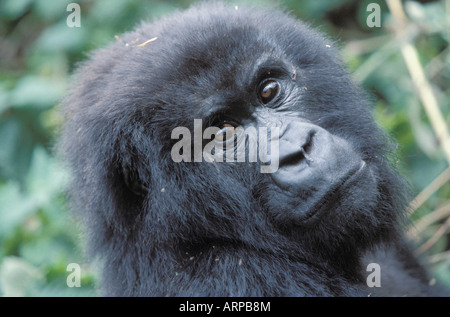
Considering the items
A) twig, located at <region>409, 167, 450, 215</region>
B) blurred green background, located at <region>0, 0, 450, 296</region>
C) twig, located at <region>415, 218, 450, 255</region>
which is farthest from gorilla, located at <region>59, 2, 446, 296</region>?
twig, located at <region>409, 167, 450, 215</region>

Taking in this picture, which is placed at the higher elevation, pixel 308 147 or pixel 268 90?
pixel 268 90

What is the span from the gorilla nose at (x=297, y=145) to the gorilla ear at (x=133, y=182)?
689 millimetres

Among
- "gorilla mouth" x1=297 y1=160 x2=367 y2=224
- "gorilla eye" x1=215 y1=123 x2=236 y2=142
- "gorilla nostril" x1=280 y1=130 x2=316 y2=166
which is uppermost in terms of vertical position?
"gorilla eye" x1=215 y1=123 x2=236 y2=142

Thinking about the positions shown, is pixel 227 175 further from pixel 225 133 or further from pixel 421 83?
pixel 421 83

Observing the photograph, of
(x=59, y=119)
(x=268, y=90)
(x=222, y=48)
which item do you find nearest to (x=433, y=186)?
(x=268, y=90)

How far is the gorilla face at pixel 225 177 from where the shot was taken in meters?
2.44

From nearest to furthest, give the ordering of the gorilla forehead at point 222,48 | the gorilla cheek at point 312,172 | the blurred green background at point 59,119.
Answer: the gorilla cheek at point 312,172 < the gorilla forehead at point 222,48 < the blurred green background at point 59,119

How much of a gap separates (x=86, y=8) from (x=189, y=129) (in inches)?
168

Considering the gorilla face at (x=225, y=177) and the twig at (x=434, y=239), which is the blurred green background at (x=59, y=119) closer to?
the twig at (x=434, y=239)

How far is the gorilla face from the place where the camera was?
8.00 ft

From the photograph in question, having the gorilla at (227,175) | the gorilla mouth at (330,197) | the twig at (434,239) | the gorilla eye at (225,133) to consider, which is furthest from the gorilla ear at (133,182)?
the twig at (434,239)

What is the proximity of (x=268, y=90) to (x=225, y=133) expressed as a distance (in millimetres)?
313

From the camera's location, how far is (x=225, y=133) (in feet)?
8.55

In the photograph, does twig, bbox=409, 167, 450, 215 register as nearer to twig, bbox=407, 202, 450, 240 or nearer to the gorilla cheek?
Result: twig, bbox=407, 202, 450, 240
